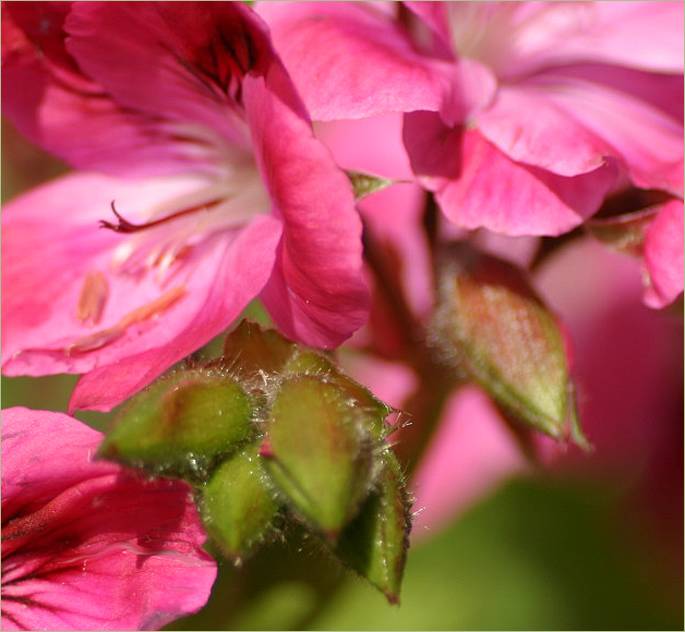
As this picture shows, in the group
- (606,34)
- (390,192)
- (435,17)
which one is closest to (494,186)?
(435,17)

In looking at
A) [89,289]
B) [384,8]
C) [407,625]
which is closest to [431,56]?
[384,8]

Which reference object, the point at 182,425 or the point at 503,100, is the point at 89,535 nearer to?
the point at 182,425

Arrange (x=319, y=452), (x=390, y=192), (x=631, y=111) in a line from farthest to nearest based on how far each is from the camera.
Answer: (x=390, y=192) < (x=631, y=111) < (x=319, y=452)

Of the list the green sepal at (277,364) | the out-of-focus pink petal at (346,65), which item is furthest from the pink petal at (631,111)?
the green sepal at (277,364)

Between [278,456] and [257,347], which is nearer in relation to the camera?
[278,456]

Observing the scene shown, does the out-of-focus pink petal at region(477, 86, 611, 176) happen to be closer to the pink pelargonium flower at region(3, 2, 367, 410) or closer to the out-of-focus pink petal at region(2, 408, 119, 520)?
the pink pelargonium flower at region(3, 2, 367, 410)

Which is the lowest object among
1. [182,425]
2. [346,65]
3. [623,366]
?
[623,366]

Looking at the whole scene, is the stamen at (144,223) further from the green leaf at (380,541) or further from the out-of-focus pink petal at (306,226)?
the green leaf at (380,541)
